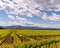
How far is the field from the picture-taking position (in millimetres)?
3412

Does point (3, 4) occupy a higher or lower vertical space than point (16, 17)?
higher

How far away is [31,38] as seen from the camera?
3.60 meters

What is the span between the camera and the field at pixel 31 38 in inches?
134

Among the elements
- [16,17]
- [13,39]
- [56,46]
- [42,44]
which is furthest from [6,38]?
[56,46]

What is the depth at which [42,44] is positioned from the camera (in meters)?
3.57

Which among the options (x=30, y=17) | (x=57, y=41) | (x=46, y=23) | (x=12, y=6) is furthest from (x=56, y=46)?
(x=12, y=6)

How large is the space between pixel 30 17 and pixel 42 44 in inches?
21.0

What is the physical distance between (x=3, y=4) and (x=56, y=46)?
1.21 metres

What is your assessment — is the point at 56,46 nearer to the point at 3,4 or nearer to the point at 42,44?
the point at 42,44

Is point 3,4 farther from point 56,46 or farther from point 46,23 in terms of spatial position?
point 56,46

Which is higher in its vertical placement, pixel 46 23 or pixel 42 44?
pixel 46 23

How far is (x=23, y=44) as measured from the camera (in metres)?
3.37

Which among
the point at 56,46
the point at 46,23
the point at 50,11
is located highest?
the point at 50,11

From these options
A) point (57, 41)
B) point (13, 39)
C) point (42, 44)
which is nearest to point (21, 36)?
point (13, 39)
